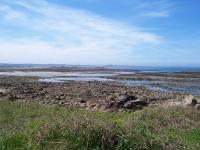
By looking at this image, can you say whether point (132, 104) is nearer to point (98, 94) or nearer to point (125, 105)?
point (125, 105)

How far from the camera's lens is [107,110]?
15.8 m

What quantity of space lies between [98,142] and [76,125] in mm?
597

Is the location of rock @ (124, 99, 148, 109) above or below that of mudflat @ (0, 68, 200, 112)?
above

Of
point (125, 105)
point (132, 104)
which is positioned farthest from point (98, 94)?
point (125, 105)

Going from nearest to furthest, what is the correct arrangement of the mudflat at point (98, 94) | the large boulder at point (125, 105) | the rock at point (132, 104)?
the large boulder at point (125, 105) → the rock at point (132, 104) → the mudflat at point (98, 94)

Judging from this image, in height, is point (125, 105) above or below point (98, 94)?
above

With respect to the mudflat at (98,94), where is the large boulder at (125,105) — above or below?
above

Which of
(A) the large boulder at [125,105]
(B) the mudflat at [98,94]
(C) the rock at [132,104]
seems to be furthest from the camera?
(B) the mudflat at [98,94]

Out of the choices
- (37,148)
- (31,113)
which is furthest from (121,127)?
(31,113)

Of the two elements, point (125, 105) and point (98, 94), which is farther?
point (98, 94)

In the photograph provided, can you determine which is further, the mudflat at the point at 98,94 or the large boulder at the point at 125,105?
the mudflat at the point at 98,94

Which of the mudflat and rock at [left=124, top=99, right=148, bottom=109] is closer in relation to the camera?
rock at [left=124, top=99, right=148, bottom=109]

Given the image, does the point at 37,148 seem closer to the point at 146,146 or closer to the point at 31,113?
the point at 146,146

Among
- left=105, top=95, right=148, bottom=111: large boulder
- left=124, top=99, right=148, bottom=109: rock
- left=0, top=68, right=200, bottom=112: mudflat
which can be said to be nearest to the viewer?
left=105, top=95, right=148, bottom=111: large boulder
